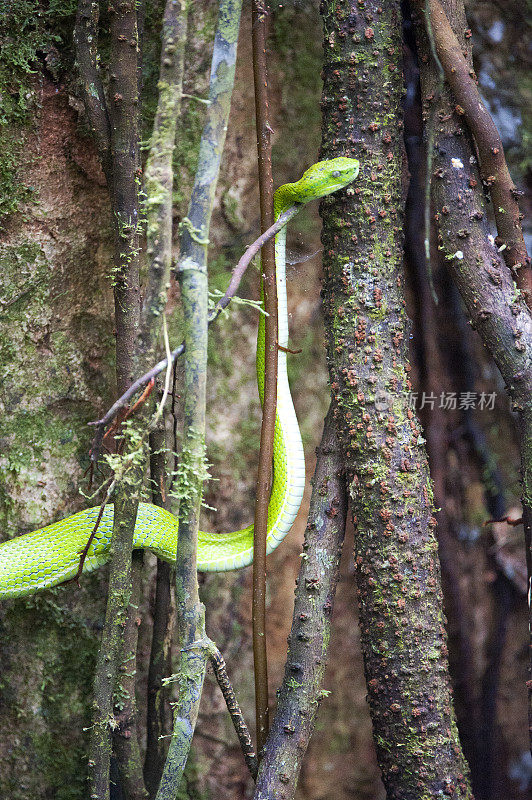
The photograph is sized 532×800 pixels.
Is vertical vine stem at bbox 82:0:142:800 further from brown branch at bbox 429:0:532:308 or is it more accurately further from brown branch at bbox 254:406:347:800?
brown branch at bbox 429:0:532:308

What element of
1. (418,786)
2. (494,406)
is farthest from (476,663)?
(494,406)

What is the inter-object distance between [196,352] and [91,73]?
949 mm

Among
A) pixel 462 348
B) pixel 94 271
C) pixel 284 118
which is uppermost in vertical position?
pixel 284 118

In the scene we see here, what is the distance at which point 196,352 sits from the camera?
45.8 inches

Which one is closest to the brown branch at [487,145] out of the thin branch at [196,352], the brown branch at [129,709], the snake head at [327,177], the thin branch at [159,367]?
the snake head at [327,177]

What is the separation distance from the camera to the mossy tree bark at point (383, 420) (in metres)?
1.58

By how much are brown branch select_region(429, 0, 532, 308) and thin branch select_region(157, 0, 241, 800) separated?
0.69 m

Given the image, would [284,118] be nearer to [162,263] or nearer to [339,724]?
[162,263]

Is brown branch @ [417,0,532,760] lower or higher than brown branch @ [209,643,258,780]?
higher

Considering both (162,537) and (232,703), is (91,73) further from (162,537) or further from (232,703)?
(232,703)

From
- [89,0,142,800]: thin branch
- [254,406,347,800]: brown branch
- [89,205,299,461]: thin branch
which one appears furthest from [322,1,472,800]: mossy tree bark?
[89,0,142,800]: thin branch

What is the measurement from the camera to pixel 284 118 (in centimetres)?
205

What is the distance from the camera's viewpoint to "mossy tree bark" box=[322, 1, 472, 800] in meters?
1.58

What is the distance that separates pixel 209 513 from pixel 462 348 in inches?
40.4
